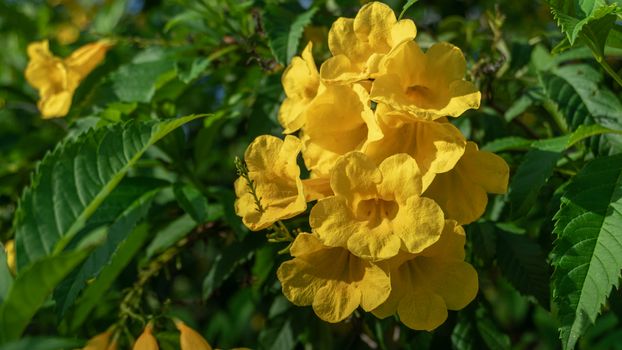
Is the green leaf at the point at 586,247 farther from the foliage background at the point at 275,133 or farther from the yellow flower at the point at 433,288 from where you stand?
the yellow flower at the point at 433,288

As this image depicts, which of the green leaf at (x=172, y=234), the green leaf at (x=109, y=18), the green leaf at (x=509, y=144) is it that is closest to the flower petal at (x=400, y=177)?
the green leaf at (x=509, y=144)

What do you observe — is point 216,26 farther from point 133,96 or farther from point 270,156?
point 270,156

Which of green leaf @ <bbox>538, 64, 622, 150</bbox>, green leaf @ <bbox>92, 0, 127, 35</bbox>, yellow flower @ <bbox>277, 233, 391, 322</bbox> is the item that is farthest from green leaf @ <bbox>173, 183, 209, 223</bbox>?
green leaf @ <bbox>92, 0, 127, 35</bbox>

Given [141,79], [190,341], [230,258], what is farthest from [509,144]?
[141,79]

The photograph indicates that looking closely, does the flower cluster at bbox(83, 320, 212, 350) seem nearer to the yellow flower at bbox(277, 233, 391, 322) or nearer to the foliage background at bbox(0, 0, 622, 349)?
the foliage background at bbox(0, 0, 622, 349)

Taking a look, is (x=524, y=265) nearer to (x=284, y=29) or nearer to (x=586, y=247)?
(x=586, y=247)
